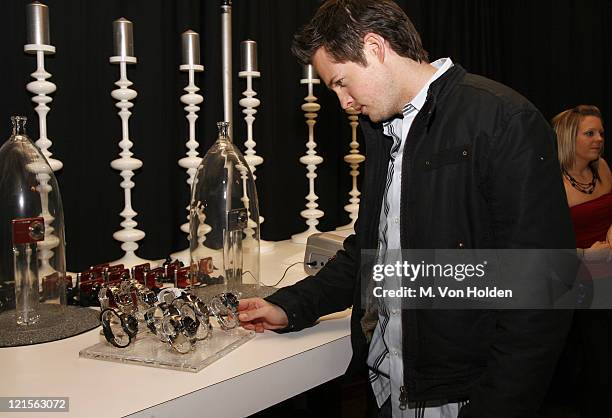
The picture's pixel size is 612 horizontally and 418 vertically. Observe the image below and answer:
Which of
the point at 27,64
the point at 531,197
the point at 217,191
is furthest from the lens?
the point at 27,64

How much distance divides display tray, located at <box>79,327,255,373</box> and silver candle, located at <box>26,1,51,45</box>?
838 millimetres

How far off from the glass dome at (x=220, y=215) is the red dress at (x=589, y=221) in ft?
5.36

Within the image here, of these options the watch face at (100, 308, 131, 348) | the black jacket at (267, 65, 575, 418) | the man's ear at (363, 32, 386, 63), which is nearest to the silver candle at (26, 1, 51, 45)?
the watch face at (100, 308, 131, 348)

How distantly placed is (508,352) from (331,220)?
2.11m

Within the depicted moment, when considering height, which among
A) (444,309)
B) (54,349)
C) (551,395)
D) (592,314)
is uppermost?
(444,309)

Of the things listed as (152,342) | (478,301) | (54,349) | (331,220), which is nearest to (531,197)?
(478,301)

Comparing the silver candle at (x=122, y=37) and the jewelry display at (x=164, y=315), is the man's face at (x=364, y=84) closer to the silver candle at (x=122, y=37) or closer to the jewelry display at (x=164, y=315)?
the jewelry display at (x=164, y=315)

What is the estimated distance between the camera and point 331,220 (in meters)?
3.02

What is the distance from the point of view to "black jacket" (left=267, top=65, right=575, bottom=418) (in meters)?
0.91

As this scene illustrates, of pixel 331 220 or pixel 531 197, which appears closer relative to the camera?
A: pixel 531 197

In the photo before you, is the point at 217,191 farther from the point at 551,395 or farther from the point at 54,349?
the point at 551,395

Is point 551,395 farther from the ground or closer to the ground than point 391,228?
closer to the ground

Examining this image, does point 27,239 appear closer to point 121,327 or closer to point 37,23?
→ point 121,327

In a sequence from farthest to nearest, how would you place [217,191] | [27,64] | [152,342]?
[27,64]
[217,191]
[152,342]
